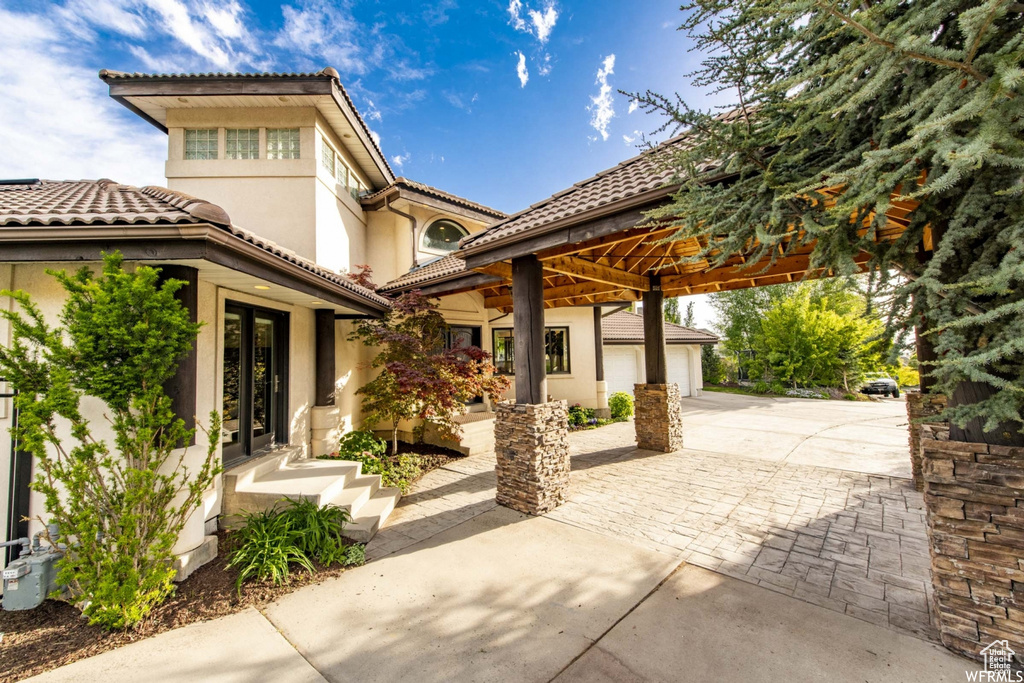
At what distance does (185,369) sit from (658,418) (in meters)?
7.85

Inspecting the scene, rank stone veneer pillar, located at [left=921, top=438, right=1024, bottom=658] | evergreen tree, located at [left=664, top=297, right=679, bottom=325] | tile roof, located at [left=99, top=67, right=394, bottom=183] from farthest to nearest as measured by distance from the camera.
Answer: evergreen tree, located at [left=664, top=297, right=679, bottom=325] → tile roof, located at [left=99, top=67, right=394, bottom=183] → stone veneer pillar, located at [left=921, top=438, right=1024, bottom=658]

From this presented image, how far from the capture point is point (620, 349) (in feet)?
55.7

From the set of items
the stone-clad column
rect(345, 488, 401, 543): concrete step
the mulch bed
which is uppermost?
the stone-clad column

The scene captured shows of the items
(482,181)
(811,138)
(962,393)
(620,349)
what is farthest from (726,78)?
(620,349)

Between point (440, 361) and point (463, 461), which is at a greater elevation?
point (440, 361)

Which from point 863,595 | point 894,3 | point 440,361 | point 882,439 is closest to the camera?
point 894,3

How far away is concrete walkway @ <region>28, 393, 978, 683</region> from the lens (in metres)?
2.60

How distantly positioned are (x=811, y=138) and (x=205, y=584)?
663 centimetres

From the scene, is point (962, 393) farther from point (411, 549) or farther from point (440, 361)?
point (440, 361)

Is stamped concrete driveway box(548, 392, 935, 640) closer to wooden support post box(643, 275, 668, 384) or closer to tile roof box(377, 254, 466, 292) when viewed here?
wooden support post box(643, 275, 668, 384)

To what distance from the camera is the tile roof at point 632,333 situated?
16578mm

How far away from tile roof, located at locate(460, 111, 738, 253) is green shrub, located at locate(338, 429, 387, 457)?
406cm

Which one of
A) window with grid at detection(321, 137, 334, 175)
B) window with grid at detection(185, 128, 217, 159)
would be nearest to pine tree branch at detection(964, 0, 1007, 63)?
window with grid at detection(321, 137, 334, 175)

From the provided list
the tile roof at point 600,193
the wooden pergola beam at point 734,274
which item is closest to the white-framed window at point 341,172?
the tile roof at point 600,193
